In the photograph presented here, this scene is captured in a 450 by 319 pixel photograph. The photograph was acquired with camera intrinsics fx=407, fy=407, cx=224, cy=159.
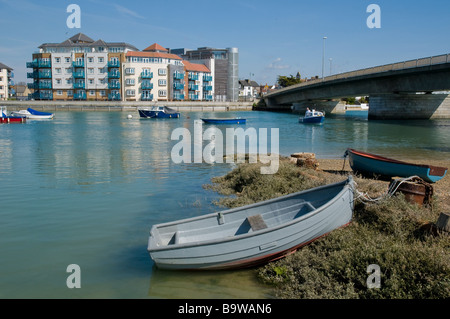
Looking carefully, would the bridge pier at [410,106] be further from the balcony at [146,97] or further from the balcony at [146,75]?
the balcony at [146,75]

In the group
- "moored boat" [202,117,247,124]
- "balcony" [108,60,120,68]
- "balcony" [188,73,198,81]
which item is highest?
"balcony" [108,60,120,68]

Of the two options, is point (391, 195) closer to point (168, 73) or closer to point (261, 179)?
point (261, 179)

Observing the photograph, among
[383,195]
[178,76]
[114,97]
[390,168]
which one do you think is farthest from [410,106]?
[114,97]

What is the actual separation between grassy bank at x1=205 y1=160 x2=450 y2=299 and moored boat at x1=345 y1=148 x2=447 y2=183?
3.53m

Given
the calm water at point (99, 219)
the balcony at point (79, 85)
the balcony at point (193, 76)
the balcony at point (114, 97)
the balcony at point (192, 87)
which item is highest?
the balcony at point (193, 76)

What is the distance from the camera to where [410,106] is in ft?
224

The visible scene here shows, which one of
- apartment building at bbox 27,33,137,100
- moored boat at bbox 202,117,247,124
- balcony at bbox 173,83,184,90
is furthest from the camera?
balcony at bbox 173,83,184,90

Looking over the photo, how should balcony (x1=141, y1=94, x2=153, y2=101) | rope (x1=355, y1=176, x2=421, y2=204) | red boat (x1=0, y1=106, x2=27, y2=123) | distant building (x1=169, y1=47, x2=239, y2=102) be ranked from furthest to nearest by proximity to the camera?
distant building (x1=169, y1=47, x2=239, y2=102), balcony (x1=141, y1=94, x2=153, y2=101), red boat (x1=0, y1=106, x2=27, y2=123), rope (x1=355, y1=176, x2=421, y2=204)

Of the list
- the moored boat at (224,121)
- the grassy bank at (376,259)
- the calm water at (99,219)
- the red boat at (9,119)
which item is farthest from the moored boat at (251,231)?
the red boat at (9,119)

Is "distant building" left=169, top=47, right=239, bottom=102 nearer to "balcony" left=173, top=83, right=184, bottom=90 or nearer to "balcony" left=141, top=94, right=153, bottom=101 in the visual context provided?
"balcony" left=173, top=83, right=184, bottom=90

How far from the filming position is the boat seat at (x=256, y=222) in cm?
1013

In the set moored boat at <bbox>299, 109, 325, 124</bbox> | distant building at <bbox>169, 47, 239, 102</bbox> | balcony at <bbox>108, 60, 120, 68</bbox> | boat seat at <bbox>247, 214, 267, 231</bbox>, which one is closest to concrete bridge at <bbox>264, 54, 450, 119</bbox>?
moored boat at <bbox>299, 109, 325, 124</bbox>

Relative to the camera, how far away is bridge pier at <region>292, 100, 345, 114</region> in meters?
101
